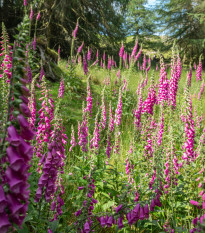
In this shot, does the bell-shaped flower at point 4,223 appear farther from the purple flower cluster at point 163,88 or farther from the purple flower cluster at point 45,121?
the purple flower cluster at point 163,88

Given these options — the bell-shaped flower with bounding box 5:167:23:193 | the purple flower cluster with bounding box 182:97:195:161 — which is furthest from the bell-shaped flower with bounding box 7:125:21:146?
the purple flower cluster with bounding box 182:97:195:161

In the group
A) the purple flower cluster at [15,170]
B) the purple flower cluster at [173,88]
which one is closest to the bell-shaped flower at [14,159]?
the purple flower cluster at [15,170]

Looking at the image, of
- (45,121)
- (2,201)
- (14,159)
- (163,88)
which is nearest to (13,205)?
(2,201)

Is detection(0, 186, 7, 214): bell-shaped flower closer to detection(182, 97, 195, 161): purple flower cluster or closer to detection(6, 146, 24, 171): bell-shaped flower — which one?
detection(6, 146, 24, 171): bell-shaped flower

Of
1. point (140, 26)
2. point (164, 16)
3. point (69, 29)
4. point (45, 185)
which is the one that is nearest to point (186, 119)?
point (45, 185)

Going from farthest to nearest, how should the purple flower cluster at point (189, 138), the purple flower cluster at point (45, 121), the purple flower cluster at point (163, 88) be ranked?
the purple flower cluster at point (163, 88)
the purple flower cluster at point (189, 138)
the purple flower cluster at point (45, 121)

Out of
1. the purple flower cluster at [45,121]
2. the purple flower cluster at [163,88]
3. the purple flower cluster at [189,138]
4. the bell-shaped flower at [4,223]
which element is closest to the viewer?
the bell-shaped flower at [4,223]

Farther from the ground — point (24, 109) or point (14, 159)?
point (24, 109)

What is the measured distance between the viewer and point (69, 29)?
43.9ft

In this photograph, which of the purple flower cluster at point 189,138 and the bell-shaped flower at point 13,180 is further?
the purple flower cluster at point 189,138

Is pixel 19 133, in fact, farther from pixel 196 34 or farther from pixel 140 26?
pixel 140 26

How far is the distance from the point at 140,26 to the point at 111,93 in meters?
22.7

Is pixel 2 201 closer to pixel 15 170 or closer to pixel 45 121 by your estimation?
pixel 15 170

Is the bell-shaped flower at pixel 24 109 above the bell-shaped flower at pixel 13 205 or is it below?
above
